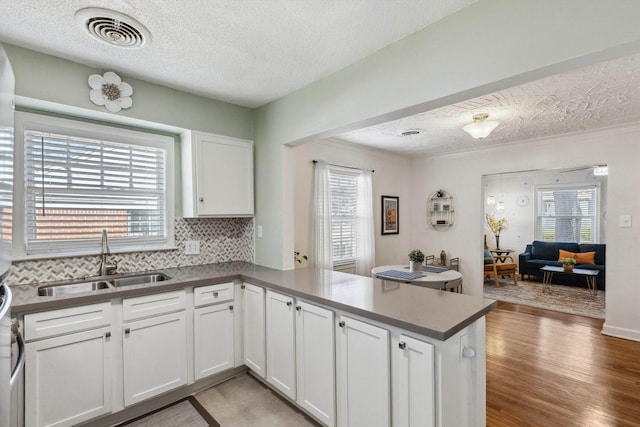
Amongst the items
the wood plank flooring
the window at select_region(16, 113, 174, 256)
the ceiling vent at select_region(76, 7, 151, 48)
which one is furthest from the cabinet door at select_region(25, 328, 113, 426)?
the wood plank flooring

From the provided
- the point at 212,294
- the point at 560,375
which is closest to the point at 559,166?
the point at 560,375

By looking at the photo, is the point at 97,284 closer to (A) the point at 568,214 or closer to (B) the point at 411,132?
(B) the point at 411,132

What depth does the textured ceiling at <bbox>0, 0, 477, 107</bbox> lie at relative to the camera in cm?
158

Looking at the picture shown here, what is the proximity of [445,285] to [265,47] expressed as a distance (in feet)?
9.29

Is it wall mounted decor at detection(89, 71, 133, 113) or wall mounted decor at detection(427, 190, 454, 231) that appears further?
wall mounted decor at detection(427, 190, 454, 231)

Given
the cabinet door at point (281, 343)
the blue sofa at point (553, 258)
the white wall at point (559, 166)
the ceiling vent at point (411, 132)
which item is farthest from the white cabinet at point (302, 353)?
the blue sofa at point (553, 258)

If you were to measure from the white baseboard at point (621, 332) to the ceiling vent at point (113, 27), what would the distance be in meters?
5.42

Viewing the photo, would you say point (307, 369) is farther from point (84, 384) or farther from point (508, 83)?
point (508, 83)

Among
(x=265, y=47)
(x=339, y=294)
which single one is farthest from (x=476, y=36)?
(x=339, y=294)

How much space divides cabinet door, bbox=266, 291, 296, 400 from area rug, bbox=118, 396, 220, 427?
489 mm

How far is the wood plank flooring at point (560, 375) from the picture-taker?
7.10 ft

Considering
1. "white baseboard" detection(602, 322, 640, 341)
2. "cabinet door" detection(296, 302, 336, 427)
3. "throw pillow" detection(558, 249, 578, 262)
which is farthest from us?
"throw pillow" detection(558, 249, 578, 262)

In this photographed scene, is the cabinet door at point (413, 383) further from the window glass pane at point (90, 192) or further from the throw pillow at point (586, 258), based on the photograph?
the throw pillow at point (586, 258)

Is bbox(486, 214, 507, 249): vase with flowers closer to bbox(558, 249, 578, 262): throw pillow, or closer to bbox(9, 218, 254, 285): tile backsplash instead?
bbox(558, 249, 578, 262): throw pillow
